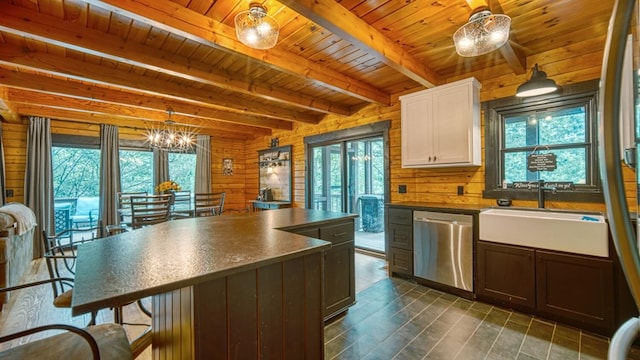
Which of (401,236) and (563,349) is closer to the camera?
(563,349)

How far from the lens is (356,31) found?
2.15 metres

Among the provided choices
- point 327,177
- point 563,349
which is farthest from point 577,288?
point 327,177

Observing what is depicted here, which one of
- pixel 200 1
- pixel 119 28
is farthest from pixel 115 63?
pixel 200 1

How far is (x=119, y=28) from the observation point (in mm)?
2324

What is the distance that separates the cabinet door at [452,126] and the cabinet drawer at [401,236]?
865 mm

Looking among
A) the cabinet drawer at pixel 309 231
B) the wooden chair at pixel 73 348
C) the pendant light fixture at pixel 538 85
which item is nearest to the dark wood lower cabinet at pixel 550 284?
the pendant light fixture at pixel 538 85

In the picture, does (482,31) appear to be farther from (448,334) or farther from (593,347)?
(593,347)

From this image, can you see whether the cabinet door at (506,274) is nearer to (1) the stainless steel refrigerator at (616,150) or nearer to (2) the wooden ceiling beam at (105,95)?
(1) the stainless steel refrigerator at (616,150)

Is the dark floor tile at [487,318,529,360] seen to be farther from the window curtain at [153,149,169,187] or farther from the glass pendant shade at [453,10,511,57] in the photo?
the window curtain at [153,149,169,187]

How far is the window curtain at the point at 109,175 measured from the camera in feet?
16.8

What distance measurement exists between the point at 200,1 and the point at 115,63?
1670 mm

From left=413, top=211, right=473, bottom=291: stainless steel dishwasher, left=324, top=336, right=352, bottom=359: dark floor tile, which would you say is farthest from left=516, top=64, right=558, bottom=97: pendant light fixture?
left=324, top=336, right=352, bottom=359: dark floor tile

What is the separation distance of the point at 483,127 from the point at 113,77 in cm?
419

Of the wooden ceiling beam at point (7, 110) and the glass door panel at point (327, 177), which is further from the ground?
the wooden ceiling beam at point (7, 110)
